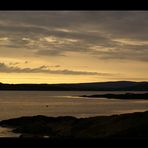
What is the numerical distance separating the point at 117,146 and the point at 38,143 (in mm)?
399

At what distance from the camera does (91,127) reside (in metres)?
26.7

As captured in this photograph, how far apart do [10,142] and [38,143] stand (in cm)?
14

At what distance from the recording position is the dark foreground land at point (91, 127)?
1955 centimetres

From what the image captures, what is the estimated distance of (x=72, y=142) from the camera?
5.99 feet

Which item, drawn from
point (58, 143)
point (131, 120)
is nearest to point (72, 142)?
point (58, 143)

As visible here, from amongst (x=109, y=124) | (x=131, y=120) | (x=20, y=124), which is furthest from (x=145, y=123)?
(x=20, y=124)

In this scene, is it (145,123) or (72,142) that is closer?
(72,142)

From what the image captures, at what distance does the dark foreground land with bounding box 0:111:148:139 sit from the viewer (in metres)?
19.6
